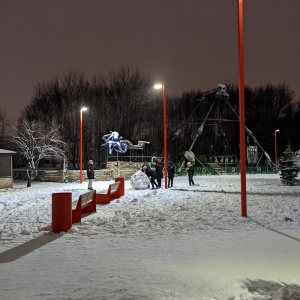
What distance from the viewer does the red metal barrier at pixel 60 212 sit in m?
9.70

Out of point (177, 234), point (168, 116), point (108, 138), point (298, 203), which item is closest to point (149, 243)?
point (177, 234)

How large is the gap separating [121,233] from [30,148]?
82.2 feet

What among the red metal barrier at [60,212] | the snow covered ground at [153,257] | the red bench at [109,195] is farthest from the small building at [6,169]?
the red metal barrier at [60,212]

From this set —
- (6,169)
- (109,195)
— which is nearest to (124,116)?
(6,169)

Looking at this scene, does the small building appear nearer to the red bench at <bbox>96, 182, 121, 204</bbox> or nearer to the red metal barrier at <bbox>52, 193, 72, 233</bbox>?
the red bench at <bbox>96, 182, 121, 204</bbox>

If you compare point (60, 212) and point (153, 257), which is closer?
point (153, 257)

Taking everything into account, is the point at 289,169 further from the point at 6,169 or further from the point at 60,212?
the point at 60,212

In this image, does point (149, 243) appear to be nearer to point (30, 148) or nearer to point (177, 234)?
point (177, 234)

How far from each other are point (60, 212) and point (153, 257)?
3316 mm

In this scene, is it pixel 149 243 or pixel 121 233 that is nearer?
pixel 149 243

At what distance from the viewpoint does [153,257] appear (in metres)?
7.25

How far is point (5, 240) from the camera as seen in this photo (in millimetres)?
8828

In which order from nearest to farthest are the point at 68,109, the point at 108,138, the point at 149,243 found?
the point at 149,243
the point at 108,138
the point at 68,109

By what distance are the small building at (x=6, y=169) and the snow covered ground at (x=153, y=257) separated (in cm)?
1626
